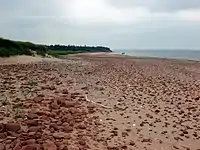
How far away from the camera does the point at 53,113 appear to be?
852 centimetres

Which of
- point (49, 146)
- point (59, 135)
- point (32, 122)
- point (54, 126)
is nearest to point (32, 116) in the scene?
point (32, 122)

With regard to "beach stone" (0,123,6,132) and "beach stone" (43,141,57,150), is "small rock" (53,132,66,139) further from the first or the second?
"beach stone" (0,123,6,132)

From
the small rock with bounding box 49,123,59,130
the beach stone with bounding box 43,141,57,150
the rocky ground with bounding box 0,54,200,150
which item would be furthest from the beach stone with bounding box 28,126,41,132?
the beach stone with bounding box 43,141,57,150

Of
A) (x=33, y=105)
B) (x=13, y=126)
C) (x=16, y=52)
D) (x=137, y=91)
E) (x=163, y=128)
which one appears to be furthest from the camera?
(x=16, y=52)

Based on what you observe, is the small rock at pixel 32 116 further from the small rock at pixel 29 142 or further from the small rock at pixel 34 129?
the small rock at pixel 29 142

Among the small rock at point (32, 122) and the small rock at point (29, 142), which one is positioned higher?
the small rock at point (32, 122)

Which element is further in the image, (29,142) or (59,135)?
(59,135)

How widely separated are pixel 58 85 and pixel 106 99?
10.1ft

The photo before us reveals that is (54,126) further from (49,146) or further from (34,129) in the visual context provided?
(49,146)

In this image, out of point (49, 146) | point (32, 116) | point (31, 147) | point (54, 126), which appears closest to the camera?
point (31, 147)

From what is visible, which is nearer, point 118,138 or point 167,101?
point 118,138

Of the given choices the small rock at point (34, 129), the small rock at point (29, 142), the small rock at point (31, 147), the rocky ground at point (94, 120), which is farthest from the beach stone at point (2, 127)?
the small rock at point (31, 147)

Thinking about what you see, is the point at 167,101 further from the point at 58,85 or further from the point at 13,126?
the point at 13,126

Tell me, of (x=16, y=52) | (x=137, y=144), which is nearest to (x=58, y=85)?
(x=137, y=144)
